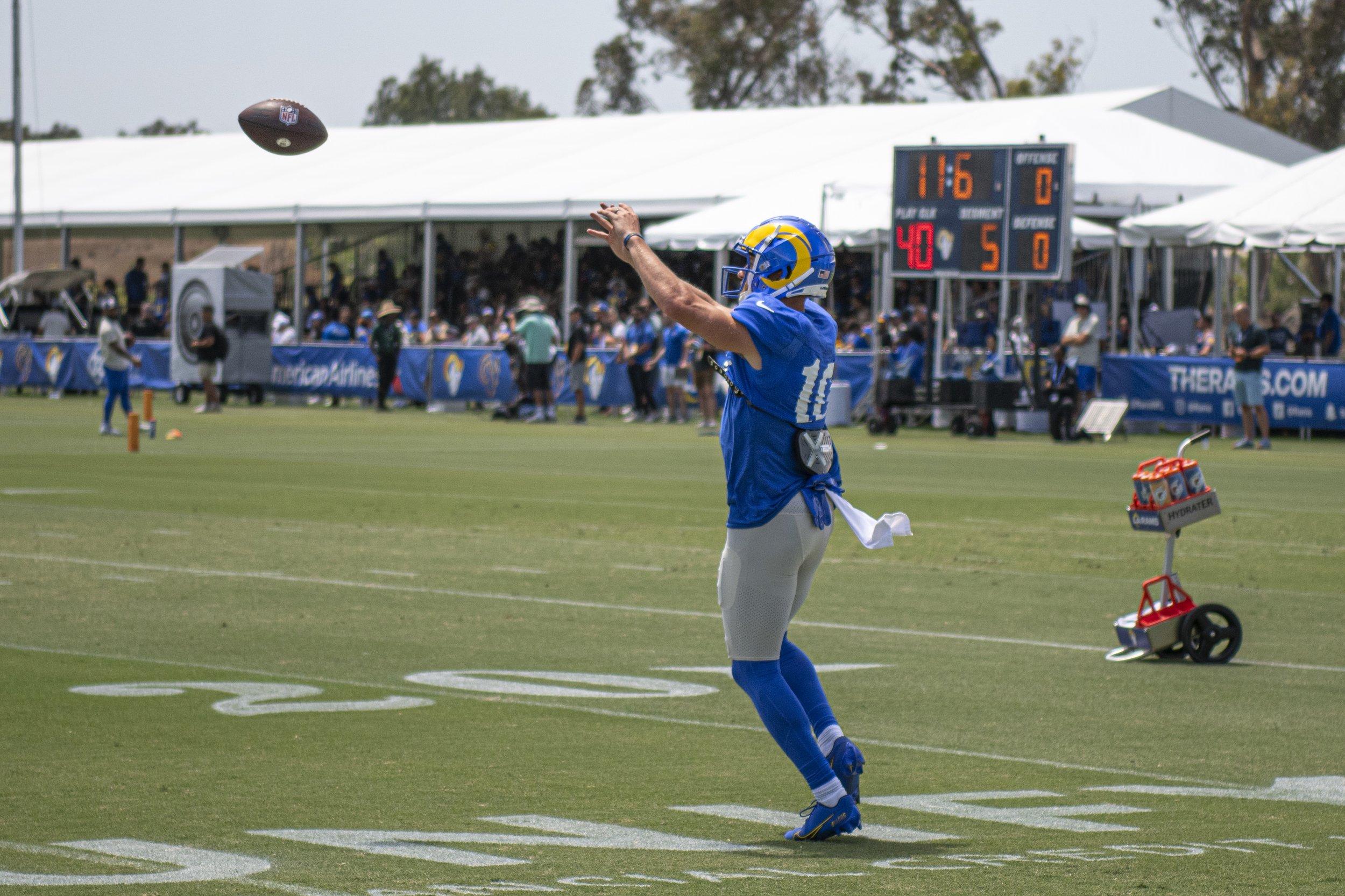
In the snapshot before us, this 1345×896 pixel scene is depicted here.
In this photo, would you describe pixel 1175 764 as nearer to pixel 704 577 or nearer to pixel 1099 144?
pixel 704 577

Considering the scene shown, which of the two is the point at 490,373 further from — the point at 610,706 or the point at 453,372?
the point at 610,706

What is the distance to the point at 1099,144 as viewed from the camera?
123 feet

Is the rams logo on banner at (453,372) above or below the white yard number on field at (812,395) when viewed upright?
below

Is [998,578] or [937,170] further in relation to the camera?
[937,170]

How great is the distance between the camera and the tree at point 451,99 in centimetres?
10975

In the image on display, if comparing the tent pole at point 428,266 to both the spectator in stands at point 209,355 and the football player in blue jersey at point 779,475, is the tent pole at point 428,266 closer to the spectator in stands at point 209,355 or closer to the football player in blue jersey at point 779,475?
the spectator in stands at point 209,355

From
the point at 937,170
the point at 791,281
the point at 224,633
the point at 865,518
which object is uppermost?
the point at 937,170

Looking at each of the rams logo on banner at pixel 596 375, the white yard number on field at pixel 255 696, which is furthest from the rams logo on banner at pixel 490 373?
the white yard number on field at pixel 255 696

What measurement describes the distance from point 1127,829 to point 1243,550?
31.1ft

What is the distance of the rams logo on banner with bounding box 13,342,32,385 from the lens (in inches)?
1825

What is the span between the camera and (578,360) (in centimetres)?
3581

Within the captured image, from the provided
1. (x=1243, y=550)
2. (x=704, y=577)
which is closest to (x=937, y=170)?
(x=1243, y=550)

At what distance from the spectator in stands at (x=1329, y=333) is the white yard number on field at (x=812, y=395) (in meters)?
27.2

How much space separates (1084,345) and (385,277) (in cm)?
2463
